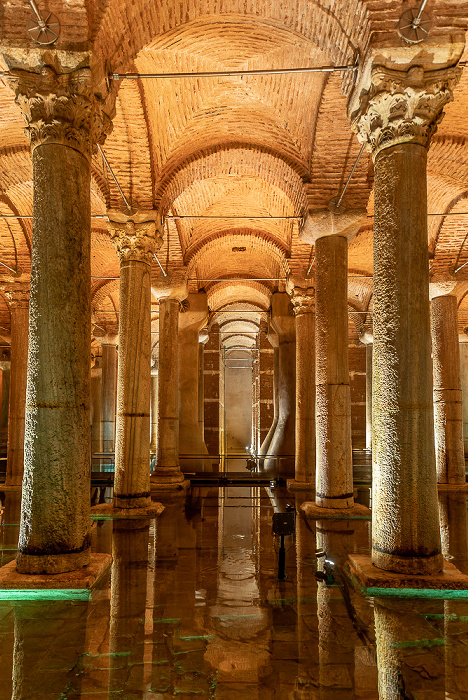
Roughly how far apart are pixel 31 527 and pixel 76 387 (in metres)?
1.16

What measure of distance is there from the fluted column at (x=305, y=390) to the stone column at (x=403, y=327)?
614 centimetres

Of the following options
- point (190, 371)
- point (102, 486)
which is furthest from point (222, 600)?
point (190, 371)

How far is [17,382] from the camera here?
1181cm

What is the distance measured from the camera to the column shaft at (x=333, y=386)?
804 cm

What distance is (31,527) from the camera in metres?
4.47

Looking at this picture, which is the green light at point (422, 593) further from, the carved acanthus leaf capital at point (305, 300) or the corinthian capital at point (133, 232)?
the carved acanthus leaf capital at point (305, 300)

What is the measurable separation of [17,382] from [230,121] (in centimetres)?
690

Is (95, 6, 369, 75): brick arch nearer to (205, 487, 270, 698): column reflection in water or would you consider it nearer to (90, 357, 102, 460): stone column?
(205, 487, 270, 698): column reflection in water

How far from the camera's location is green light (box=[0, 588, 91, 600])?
431 centimetres

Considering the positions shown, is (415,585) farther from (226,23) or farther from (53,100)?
(226,23)

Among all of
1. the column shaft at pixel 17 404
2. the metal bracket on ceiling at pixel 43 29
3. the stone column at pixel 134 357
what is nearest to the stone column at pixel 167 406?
the column shaft at pixel 17 404

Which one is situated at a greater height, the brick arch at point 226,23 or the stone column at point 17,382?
the brick arch at point 226,23

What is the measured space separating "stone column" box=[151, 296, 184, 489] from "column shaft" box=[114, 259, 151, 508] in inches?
117

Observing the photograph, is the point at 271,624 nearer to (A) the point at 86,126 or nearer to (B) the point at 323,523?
→ (B) the point at 323,523
